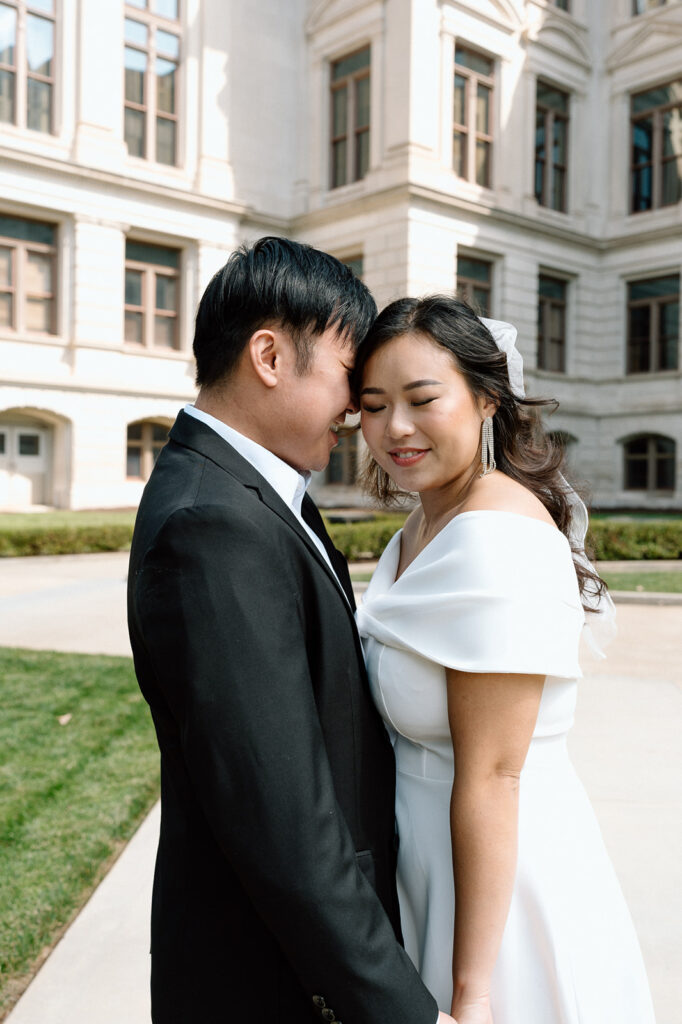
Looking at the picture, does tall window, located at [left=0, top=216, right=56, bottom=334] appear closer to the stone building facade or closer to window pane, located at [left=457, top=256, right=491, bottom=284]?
the stone building facade

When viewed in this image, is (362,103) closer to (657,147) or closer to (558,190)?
(558,190)

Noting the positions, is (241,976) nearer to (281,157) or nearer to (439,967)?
(439,967)

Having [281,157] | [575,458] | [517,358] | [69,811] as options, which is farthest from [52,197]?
[517,358]

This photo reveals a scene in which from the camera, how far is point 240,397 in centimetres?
148

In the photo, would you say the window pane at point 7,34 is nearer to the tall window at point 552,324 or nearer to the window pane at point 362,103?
the window pane at point 362,103

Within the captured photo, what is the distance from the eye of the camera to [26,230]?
21078 mm

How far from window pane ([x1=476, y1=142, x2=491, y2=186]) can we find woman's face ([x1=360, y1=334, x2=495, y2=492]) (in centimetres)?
2355

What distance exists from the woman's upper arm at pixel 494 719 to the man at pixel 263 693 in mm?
177

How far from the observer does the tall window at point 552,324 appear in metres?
25.5

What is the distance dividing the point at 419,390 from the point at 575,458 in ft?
82.6

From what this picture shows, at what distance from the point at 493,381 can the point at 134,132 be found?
23.4 meters

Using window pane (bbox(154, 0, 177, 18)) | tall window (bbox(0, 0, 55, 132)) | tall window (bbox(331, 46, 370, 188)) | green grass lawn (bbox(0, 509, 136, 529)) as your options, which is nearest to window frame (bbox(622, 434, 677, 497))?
tall window (bbox(331, 46, 370, 188))

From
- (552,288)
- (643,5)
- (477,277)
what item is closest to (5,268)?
(477,277)

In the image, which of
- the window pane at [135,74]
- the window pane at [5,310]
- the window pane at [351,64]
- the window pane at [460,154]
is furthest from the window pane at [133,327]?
the window pane at [460,154]
